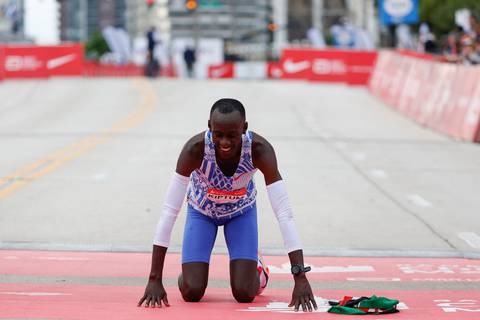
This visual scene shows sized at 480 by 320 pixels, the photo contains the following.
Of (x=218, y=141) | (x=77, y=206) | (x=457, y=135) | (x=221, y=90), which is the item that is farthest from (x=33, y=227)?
(x=221, y=90)

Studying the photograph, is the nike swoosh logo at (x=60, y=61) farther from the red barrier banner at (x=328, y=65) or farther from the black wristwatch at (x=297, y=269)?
the black wristwatch at (x=297, y=269)

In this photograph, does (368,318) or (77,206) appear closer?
(368,318)

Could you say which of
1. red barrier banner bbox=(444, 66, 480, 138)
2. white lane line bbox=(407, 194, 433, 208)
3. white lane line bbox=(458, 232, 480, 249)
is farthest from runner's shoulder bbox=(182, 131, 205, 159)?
red barrier banner bbox=(444, 66, 480, 138)

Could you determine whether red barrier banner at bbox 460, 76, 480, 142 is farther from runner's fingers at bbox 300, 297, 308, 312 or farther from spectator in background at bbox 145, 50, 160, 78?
spectator in background at bbox 145, 50, 160, 78

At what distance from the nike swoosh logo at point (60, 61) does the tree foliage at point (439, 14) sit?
53781 mm

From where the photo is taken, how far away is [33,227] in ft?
38.0

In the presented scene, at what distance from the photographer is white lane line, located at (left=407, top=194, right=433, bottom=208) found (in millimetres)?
13641

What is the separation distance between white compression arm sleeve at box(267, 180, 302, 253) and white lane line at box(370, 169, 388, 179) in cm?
950

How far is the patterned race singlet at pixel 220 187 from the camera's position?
7230 mm

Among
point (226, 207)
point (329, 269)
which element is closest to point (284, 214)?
point (226, 207)

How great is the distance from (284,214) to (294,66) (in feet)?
146

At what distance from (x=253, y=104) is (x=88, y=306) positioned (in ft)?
83.5

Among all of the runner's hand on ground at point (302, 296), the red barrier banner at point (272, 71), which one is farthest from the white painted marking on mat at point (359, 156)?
the red barrier banner at point (272, 71)

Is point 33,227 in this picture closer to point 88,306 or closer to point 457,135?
point 88,306
